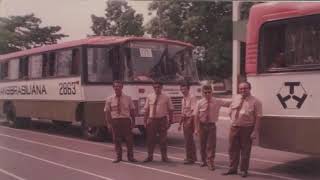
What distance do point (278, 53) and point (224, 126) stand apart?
33.8ft

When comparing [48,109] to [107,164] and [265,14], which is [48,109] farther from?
[265,14]

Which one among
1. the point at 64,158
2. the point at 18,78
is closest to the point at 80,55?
the point at 64,158

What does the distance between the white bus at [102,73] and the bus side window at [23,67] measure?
64.4 inches

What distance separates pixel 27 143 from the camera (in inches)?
595

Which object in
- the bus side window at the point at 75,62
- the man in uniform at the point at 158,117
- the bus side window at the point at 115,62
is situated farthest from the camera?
the bus side window at the point at 75,62

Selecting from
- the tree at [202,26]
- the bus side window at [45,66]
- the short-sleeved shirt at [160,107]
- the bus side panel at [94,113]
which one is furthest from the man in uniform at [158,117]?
the tree at [202,26]

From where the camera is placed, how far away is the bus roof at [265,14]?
9.44 metres

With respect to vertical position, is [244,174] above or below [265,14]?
below

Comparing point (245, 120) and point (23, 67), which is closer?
point (245, 120)

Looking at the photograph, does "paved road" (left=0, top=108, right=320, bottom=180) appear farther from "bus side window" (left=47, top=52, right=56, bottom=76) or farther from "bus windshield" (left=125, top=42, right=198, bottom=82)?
"bus side window" (left=47, top=52, right=56, bottom=76)

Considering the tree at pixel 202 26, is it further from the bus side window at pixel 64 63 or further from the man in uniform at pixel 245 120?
the man in uniform at pixel 245 120

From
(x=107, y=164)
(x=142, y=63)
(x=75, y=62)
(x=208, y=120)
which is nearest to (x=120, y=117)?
(x=107, y=164)

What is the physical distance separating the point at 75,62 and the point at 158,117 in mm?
5038

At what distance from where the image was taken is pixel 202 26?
39.5 m
